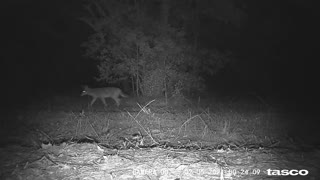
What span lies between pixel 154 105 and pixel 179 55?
2220mm

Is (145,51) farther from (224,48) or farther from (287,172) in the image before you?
(224,48)

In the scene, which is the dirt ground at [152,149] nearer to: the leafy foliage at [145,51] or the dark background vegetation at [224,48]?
the leafy foliage at [145,51]

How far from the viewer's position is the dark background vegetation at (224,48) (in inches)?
690

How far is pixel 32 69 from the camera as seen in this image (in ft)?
75.2

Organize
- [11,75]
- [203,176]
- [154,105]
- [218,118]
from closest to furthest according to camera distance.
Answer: [203,176] < [218,118] < [154,105] < [11,75]

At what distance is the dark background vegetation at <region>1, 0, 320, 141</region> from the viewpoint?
17.5 meters

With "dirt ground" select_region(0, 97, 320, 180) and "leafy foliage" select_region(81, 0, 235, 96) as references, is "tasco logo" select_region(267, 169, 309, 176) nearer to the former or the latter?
"dirt ground" select_region(0, 97, 320, 180)

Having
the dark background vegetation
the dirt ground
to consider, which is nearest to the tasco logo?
the dirt ground

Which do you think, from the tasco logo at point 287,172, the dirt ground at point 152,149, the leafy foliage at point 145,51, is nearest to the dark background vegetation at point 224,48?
the leafy foliage at point 145,51

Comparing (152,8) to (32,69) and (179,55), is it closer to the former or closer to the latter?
(179,55)

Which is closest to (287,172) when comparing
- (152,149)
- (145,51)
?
(152,149)

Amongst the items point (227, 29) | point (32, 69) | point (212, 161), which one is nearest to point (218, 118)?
point (212, 161)

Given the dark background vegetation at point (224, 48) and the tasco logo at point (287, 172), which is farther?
the dark background vegetation at point (224, 48)

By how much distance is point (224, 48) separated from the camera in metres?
22.4
